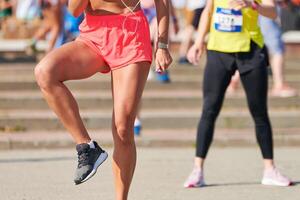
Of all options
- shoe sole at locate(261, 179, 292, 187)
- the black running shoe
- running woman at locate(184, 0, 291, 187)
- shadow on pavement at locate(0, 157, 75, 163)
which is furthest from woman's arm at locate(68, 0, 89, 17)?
shadow on pavement at locate(0, 157, 75, 163)

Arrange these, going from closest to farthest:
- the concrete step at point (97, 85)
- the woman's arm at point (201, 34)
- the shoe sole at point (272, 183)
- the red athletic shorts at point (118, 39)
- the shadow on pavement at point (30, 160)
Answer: the red athletic shorts at point (118, 39)
the woman's arm at point (201, 34)
the shoe sole at point (272, 183)
the shadow on pavement at point (30, 160)
the concrete step at point (97, 85)

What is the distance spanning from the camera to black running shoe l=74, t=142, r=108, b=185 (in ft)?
20.3

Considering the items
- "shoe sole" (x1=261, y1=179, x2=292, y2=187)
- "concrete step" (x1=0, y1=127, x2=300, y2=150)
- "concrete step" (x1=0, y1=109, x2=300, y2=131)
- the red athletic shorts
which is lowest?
"concrete step" (x1=0, y1=109, x2=300, y2=131)

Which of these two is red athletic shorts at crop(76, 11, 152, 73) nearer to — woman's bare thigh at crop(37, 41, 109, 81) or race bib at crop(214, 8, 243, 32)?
woman's bare thigh at crop(37, 41, 109, 81)

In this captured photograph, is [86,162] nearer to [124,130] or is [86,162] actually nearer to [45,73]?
[124,130]

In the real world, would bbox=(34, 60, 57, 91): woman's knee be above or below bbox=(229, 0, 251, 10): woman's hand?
above

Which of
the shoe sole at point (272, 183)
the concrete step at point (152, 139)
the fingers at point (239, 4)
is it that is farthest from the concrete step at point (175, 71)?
the fingers at point (239, 4)

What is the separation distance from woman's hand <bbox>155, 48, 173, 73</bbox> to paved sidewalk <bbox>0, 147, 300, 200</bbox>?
1927 mm

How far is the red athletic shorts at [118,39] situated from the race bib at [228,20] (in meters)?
2.12

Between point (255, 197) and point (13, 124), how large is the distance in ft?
17.0

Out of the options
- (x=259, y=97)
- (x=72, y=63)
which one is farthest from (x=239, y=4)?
(x=72, y=63)

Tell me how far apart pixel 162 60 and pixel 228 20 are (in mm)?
2205

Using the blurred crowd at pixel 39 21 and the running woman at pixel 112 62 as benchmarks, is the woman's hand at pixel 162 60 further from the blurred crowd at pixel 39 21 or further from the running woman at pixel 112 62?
the blurred crowd at pixel 39 21

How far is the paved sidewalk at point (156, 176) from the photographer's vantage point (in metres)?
8.15
